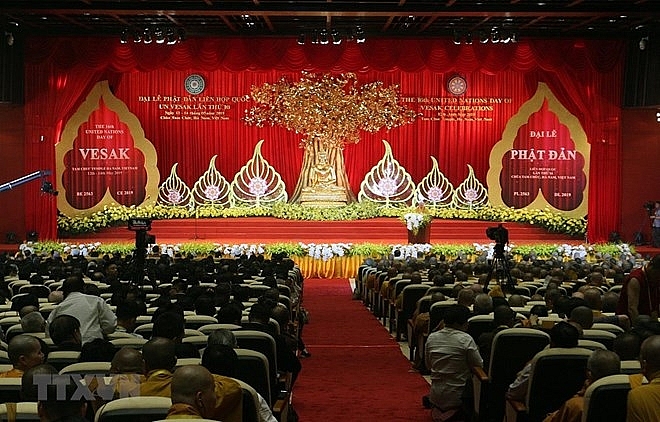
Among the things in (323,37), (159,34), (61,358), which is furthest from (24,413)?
(323,37)

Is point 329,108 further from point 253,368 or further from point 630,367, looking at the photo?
point 630,367

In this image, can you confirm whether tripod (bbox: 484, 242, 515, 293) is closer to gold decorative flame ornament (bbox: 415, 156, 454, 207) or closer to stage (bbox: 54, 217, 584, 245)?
stage (bbox: 54, 217, 584, 245)

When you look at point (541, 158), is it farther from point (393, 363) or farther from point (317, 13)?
point (393, 363)

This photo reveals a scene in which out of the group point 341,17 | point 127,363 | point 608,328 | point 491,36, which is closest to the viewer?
point 127,363

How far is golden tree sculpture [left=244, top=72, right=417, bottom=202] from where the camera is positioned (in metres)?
22.6

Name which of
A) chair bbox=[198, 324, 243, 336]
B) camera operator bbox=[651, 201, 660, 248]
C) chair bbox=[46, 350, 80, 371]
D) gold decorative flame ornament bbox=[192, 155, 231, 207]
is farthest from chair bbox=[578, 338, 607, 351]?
gold decorative flame ornament bbox=[192, 155, 231, 207]

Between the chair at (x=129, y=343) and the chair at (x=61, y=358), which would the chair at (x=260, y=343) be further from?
the chair at (x=61, y=358)

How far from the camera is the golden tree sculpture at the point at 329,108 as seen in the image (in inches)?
890

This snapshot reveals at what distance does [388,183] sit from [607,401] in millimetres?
18987

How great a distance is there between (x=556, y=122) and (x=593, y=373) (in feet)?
62.4

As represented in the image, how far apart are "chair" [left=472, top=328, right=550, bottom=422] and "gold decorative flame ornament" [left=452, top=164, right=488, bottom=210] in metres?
17.0

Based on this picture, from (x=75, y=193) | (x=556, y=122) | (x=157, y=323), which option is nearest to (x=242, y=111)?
(x=75, y=193)

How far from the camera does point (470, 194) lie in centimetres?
2291

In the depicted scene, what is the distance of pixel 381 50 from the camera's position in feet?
61.5
